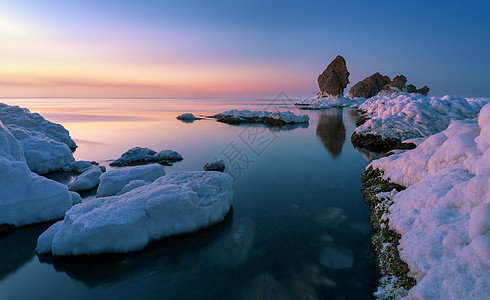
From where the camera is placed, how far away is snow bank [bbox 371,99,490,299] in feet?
26.5

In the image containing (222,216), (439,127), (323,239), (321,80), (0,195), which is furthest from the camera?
(321,80)

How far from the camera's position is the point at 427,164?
50.9 feet

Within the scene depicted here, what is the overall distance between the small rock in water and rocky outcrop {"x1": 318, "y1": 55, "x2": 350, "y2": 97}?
573 feet

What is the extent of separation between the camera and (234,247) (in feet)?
44.9

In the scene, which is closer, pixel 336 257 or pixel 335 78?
pixel 336 257

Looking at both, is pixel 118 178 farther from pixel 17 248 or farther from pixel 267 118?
pixel 267 118

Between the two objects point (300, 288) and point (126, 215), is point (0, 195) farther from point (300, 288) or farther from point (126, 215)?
point (300, 288)

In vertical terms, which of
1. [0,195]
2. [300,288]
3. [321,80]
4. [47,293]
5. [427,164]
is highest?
[321,80]

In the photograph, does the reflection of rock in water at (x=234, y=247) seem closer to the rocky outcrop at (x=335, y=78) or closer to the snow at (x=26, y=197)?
the snow at (x=26, y=197)

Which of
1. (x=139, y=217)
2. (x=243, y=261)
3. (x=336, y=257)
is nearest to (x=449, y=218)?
(x=336, y=257)

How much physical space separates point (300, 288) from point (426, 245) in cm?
555

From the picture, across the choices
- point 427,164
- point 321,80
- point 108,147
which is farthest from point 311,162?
point 321,80

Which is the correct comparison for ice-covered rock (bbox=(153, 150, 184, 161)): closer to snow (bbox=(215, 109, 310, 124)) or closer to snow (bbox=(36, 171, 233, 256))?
snow (bbox=(36, 171, 233, 256))

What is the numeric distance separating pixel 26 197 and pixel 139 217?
8.95 meters
